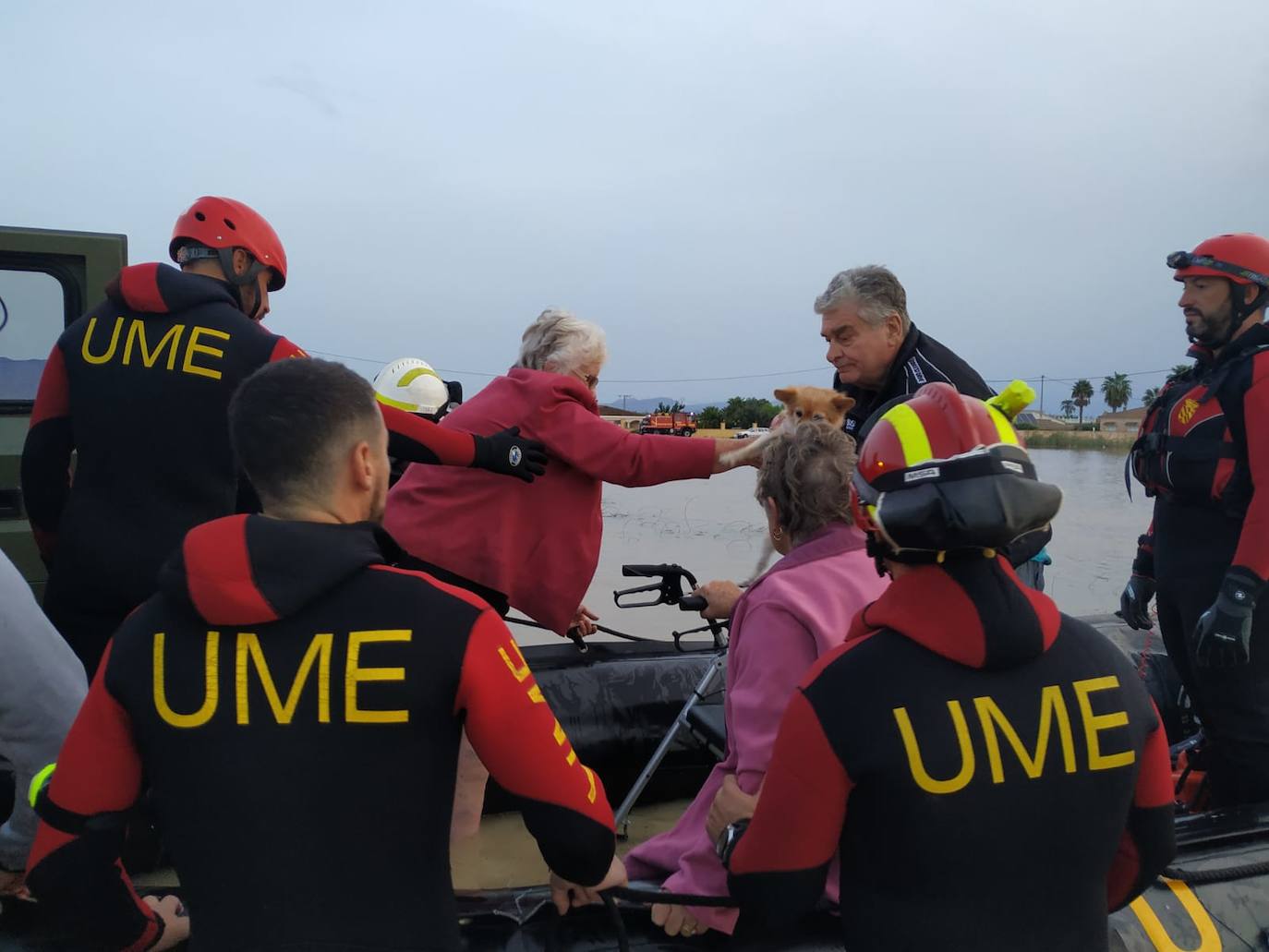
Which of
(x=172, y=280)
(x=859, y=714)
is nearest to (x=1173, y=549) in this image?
(x=859, y=714)

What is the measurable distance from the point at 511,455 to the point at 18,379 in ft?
6.51

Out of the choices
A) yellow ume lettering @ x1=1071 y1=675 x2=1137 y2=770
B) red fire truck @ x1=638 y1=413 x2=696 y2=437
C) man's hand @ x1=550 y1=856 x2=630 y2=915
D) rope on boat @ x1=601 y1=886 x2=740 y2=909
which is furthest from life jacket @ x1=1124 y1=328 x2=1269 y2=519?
red fire truck @ x1=638 y1=413 x2=696 y2=437

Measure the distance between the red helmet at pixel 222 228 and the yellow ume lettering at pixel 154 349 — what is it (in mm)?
471

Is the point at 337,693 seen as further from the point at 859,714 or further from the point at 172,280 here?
the point at 172,280

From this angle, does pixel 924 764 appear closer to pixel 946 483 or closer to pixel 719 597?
pixel 946 483

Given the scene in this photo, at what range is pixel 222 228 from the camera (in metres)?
2.69

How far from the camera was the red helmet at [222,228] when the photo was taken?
106 inches

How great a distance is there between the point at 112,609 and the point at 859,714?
1986mm

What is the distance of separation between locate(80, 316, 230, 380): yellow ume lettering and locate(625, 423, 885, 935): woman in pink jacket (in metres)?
1.43

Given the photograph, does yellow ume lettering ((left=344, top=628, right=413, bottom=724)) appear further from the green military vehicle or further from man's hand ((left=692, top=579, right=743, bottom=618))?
the green military vehicle

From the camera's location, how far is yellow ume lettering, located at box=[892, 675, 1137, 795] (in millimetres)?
1302

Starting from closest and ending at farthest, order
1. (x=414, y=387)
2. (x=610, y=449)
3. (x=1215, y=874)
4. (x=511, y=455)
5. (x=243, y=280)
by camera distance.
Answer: (x=1215, y=874) → (x=243, y=280) → (x=511, y=455) → (x=610, y=449) → (x=414, y=387)

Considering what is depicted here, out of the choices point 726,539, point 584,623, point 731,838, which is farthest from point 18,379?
point 726,539

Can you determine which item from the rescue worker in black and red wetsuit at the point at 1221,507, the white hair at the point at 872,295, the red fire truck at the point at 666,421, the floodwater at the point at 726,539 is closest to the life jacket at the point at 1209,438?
the rescue worker in black and red wetsuit at the point at 1221,507
